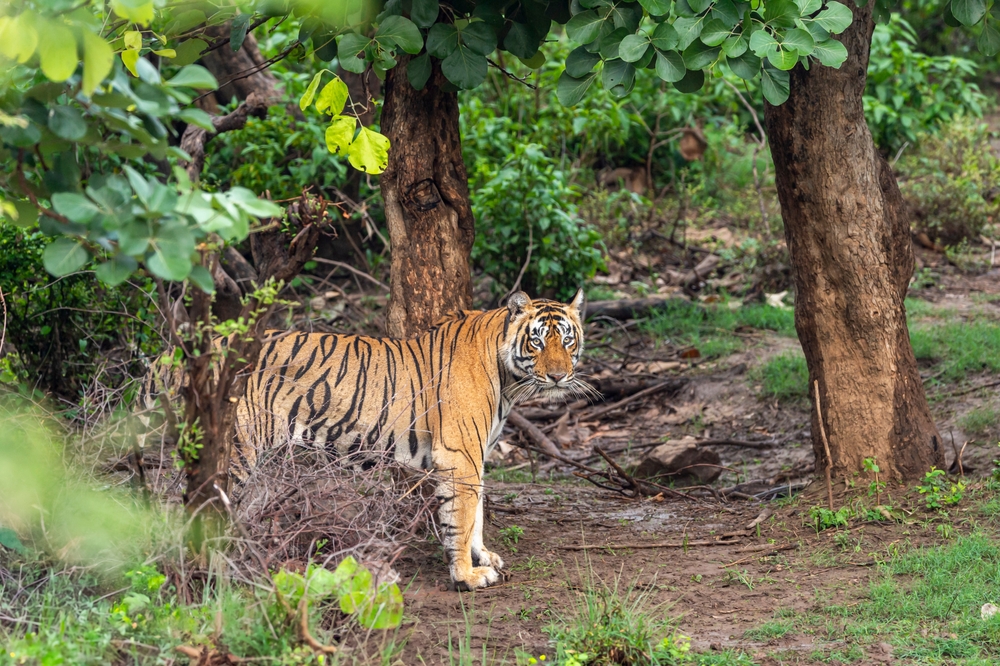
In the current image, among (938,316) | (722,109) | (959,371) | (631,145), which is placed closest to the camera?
(959,371)

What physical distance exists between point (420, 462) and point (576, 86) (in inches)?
77.3

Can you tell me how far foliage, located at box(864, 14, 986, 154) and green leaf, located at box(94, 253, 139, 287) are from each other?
30.9 ft

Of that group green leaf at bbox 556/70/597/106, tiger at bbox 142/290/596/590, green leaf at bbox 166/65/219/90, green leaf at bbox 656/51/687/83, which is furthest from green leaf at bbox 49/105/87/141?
green leaf at bbox 656/51/687/83

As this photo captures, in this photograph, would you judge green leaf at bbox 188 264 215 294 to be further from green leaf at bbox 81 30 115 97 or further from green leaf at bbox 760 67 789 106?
green leaf at bbox 760 67 789 106

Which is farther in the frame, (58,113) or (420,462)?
(420,462)

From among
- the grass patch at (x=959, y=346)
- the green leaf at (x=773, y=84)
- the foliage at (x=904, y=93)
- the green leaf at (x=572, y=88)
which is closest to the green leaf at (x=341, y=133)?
the green leaf at (x=572, y=88)

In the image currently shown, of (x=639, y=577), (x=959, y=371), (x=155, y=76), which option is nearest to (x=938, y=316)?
(x=959, y=371)

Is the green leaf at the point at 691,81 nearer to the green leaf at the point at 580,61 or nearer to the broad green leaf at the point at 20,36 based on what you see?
the green leaf at the point at 580,61

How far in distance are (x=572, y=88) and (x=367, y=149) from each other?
3.24 ft

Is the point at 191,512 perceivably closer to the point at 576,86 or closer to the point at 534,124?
the point at 576,86

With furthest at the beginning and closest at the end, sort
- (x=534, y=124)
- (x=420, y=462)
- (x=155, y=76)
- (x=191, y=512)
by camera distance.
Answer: (x=534, y=124) < (x=420, y=462) < (x=191, y=512) < (x=155, y=76)

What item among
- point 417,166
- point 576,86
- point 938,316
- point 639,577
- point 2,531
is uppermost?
point 576,86

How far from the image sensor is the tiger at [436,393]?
4.92 m

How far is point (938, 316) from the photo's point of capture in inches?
336
